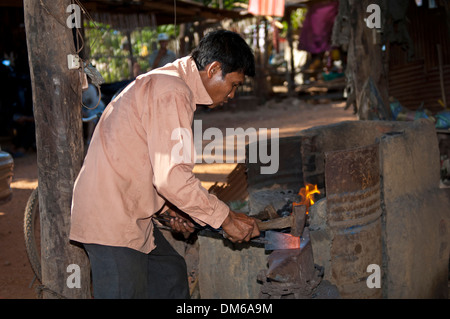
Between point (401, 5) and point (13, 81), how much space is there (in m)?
7.26

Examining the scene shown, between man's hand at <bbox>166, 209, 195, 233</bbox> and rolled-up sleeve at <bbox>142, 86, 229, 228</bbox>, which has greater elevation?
rolled-up sleeve at <bbox>142, 86, 229, 228</bbox>

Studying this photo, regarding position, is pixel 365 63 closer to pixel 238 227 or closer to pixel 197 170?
pixel 197 170

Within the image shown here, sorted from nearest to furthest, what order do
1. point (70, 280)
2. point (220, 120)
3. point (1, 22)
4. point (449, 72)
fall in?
1. point (70, 280)
2. point (449, 72)
3. point (1, 22)
4. point (220, 120)

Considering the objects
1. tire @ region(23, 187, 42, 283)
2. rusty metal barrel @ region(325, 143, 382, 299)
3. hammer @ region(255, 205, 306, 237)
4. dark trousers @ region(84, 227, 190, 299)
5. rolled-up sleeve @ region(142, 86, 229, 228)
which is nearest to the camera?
rolled-up sleeve @ region(142, 86, 229, 228)

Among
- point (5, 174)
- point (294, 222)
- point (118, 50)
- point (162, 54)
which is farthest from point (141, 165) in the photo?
point (118, 50)

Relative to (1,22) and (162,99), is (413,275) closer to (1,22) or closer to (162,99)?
(162,99)

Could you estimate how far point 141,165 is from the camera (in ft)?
7.97

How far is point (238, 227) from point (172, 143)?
0.60 m

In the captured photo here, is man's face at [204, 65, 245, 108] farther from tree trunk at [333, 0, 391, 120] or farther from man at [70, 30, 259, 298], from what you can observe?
tree trunk at [333, 0, 391, 120]

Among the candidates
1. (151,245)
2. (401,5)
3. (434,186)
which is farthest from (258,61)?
(151,245)

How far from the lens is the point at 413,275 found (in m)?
3.60

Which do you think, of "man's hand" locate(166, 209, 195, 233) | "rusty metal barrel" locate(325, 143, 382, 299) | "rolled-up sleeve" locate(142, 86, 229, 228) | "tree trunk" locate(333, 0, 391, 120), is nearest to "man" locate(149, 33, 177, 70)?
"tree trunk" locate(333, 0, 391, 120)

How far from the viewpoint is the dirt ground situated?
14.9 ft

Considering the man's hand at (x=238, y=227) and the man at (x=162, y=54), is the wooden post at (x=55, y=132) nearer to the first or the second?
the man's hand at (x=238, y=227)
